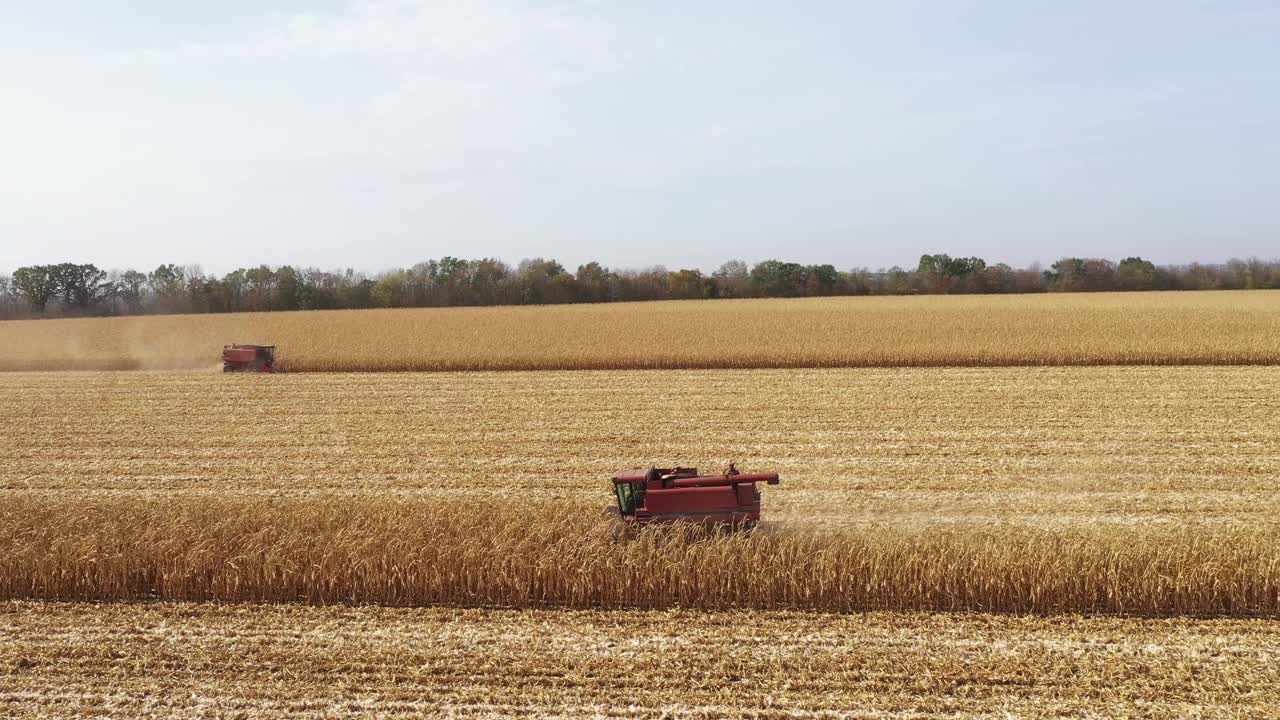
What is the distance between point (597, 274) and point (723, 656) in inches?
2751

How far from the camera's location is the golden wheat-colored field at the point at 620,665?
6.73 metres

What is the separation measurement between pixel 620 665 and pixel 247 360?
21555 millimetres

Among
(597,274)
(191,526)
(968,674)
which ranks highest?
(597,274)

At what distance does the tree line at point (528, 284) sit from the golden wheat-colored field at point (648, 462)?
48.9 m

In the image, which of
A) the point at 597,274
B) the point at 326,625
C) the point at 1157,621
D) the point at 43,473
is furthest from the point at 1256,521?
Answer: the point at 597,274

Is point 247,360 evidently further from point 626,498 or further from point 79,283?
point 79,283

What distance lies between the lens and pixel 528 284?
74.4 metres

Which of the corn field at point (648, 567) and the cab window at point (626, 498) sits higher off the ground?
the cab window at point (626, 498)

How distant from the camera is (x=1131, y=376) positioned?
21938 millimetres

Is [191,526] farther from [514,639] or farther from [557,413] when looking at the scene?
[557,413]

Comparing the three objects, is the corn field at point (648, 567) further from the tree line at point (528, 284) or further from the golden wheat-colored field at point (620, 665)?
the tree line at point (528, 284)

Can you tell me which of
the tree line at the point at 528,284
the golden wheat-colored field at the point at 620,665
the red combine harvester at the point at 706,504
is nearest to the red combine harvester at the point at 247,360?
the golden wheat-colored field at the point at 620,665

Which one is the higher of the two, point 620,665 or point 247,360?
point 247,360

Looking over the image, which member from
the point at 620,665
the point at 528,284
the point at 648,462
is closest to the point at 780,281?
the point at 528,284
